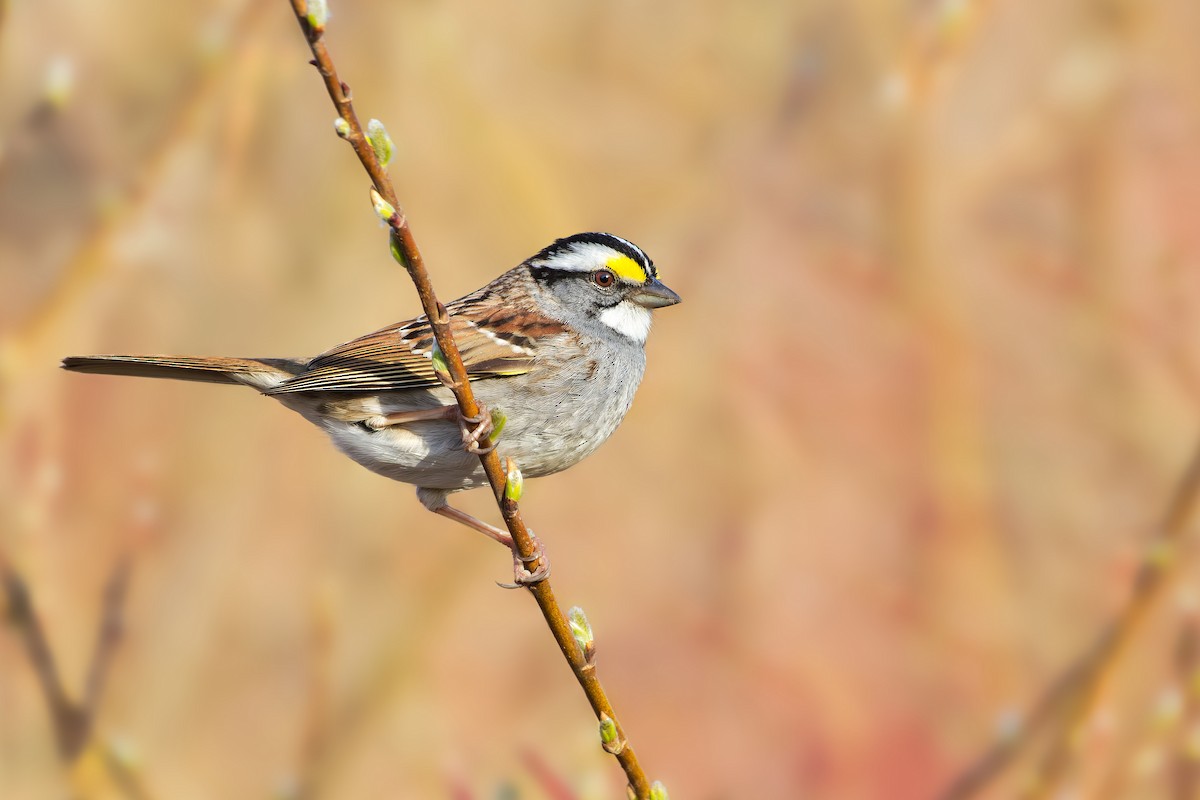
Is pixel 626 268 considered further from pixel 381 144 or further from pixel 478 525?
pixel 381 144

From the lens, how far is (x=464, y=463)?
250 centimetres

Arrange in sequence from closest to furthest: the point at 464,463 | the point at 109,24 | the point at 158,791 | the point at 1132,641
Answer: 1. the point at 464,463
2. the point at 1132,641
3. the point at 158,791
4. the point at 109,24

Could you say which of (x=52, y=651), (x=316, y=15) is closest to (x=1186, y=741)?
(x=316, y=15)

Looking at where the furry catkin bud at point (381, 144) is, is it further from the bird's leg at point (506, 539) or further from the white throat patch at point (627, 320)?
the white throat patch at point (627, 320)

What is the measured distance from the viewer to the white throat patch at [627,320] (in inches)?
108

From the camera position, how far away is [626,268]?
2781 mm

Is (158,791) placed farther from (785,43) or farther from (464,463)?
(785,43)

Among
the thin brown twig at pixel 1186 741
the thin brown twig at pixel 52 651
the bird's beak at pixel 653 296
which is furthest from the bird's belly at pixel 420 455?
the thin brown twig at pixel 1186 741

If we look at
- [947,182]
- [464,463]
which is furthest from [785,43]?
[464,463]

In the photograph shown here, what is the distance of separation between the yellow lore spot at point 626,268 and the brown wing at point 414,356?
20cm

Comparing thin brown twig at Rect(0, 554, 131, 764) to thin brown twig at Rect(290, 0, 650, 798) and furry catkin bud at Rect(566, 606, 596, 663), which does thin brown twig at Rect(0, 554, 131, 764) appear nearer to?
thin brown twig at Rect(290, 0, 650, 798)

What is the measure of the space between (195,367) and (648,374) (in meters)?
2.59

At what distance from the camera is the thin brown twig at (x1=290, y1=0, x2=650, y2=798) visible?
4.52 ft

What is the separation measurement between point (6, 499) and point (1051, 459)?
4.19 m
